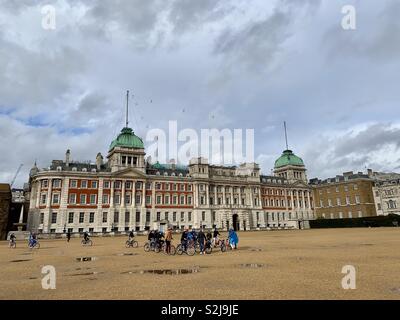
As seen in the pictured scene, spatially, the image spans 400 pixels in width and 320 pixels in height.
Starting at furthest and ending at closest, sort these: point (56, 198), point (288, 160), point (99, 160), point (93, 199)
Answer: point (288, 160) → point (99, 160) → point (93, 199) → point (56, 198)

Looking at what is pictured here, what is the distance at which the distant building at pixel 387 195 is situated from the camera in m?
89.5

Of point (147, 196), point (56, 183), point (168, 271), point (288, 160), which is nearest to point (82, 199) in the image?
point (56, 183)

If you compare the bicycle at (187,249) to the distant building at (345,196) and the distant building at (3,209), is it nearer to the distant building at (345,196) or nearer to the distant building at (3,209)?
the distant building at (3,209)

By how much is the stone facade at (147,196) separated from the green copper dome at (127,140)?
48 millimetres

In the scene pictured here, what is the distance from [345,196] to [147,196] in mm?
61868

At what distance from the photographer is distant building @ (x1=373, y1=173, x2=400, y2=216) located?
89500mm

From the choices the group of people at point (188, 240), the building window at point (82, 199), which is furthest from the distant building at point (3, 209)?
the group of people at point (188, 240)

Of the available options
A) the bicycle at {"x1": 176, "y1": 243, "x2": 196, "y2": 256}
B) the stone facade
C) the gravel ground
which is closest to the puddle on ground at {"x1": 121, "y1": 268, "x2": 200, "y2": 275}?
the gravel ground

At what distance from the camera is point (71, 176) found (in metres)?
71.4

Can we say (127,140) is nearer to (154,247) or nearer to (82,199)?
(82,199)

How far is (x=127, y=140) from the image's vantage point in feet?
261

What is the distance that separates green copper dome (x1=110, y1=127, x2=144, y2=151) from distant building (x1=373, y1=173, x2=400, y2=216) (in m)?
70.7
